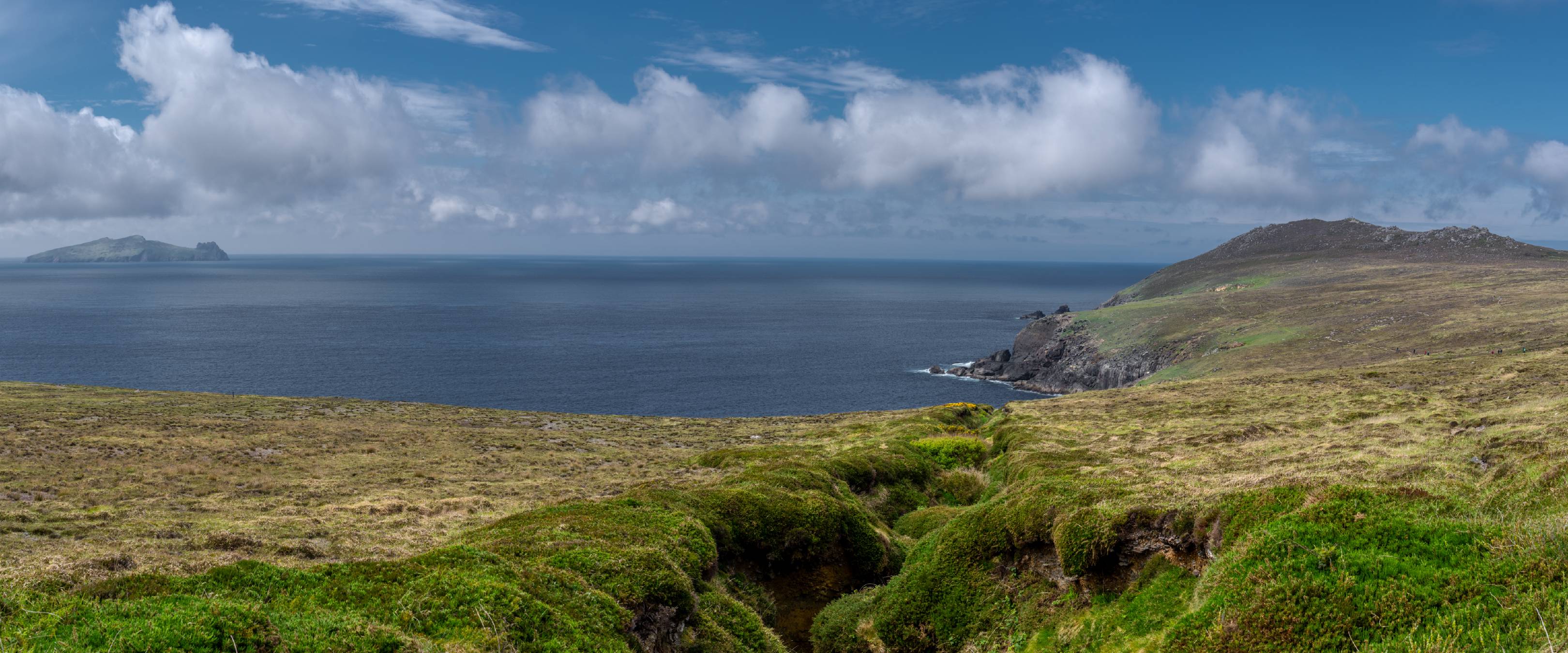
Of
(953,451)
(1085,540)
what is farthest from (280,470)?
(1085,540)

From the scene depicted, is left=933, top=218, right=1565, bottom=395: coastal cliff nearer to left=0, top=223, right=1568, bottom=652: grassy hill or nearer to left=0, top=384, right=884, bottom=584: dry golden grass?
left=0, top=384, right=884, bottom=584: dry golden grass

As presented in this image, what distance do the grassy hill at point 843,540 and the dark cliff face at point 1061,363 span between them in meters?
87.4

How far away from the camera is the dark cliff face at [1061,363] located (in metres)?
144

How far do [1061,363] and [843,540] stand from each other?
466ft

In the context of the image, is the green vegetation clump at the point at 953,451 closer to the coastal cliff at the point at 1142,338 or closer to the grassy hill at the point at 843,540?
the grassy hill at the point at 843,540

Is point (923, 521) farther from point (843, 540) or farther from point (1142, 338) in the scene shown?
point (1142, 338)

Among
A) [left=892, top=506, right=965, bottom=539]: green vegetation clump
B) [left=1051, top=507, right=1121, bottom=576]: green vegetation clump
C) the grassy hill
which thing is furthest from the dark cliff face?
[left=1051, top=507, right=1121, bottom=576]: green vegetation clump

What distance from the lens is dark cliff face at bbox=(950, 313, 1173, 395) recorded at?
144m

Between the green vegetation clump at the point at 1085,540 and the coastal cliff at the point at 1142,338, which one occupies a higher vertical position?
the green vegetation clump at the point at 1085,540

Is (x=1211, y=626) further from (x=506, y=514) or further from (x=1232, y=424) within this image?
(x=1232, y=424)

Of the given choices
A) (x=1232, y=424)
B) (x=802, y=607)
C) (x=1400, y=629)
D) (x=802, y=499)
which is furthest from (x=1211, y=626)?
(x=1232, y=424)

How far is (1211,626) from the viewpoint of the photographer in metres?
11.1

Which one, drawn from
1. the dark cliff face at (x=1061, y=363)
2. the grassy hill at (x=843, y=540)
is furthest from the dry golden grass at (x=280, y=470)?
the dark cliff face at (x=1061, y=363)

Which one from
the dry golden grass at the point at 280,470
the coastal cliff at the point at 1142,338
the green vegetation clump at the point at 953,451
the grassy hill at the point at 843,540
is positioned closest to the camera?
the grassy hill at the point at 843,540
